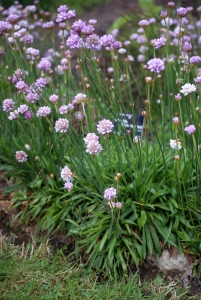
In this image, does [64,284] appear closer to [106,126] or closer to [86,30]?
[106,126]

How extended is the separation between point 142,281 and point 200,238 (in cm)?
46

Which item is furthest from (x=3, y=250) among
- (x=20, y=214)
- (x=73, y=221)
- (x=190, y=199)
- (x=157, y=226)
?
(x=190, y=199)

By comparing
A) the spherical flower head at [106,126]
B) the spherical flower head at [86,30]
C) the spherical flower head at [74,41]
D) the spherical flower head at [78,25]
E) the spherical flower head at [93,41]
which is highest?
the spherical flower head at [78,25]

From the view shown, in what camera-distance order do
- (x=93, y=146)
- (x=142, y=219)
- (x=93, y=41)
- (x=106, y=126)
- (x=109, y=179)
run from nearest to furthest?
(x=93, y=146)
(x=106, y=126)
(x=93, y=41)
(x=142, y=219)
(x=109, y=179)

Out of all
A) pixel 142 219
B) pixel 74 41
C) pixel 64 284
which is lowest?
pixel 64 284

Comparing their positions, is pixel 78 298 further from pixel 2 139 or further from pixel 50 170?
pixel 2 139

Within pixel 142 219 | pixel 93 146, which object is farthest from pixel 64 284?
pixel 93 146

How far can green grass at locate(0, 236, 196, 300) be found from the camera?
2791 mm

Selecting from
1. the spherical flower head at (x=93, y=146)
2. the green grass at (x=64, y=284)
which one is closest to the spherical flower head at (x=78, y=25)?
the spherical flower head at (x=93, y=146)

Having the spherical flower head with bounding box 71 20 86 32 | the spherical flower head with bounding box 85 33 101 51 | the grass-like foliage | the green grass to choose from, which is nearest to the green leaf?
the grass-like foliage

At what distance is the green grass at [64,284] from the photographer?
2791 millimetres

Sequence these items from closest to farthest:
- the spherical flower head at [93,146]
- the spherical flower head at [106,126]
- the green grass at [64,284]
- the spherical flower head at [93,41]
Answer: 1. the spherical flower head at [93,146]
2. the spherical flower head at [106,126]
3. the spherical flower head at [93,41]
4. the green grass at [64,284]

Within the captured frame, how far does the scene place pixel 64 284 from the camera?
290 cm

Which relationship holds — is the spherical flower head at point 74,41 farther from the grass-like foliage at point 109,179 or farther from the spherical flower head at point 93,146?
the spherical flower head at point 93,146
